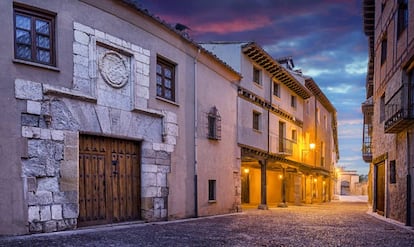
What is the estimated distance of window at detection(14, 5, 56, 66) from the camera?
29.1 feet

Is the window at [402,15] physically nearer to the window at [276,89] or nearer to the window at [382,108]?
the window at [382,108]

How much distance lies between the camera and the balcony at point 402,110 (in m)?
11.2

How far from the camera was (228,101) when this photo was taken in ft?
57.6

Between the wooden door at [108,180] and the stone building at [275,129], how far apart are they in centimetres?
757

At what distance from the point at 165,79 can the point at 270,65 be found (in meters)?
10.2

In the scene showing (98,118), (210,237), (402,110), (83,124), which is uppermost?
(402,110)

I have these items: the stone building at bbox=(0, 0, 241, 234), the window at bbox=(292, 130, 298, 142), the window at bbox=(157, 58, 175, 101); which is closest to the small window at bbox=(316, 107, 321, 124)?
the window at bbox=(292, 130, 298, 142)

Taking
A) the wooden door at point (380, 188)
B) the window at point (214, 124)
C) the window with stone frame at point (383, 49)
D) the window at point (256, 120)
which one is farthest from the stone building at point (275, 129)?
the window with stone frame at point (383, 49)

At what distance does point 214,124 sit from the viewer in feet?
52.7

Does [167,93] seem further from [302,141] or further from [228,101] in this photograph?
[302,141]

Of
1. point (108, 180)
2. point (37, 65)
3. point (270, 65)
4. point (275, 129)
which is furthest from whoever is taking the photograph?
point (275, 129)

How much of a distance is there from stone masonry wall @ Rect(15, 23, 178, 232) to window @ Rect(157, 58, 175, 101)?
0.74 meters

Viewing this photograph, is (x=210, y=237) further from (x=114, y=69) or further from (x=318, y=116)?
(x=318, y=116)

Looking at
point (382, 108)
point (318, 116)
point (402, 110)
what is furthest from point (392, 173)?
point (318, 116)
